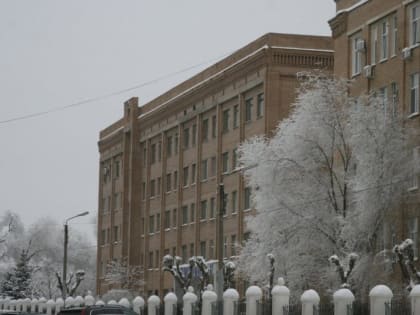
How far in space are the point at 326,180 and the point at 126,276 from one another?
143 feet

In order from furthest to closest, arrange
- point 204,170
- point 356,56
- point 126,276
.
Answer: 1. point 126,276
2. point 204,170
3. point 356,56

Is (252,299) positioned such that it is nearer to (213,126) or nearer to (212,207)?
(212,207)

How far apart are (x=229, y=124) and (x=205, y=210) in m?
7.69

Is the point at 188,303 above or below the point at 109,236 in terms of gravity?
below

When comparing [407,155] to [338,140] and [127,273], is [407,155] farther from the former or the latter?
[127,273]

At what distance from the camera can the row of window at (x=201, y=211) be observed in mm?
73312

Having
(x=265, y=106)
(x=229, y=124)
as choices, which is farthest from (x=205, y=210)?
(x=265, y=106)

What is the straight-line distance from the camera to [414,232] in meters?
49.4

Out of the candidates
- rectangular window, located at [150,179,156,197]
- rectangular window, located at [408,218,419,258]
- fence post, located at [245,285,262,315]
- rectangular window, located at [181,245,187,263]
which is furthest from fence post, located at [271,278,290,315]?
rectangular window, located at [150,179,156,197]

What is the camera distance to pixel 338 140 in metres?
52.9

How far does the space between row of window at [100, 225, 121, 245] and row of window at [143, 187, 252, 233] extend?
847cm

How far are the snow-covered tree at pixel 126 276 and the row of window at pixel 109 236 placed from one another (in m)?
5.14

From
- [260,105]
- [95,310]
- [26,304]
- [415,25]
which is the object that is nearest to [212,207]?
[260,105]

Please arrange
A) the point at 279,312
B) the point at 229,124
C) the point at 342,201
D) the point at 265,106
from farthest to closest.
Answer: the point at 229,124 → the point at 265,106 → the point at 342,201 → the point at 279,312
